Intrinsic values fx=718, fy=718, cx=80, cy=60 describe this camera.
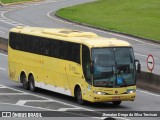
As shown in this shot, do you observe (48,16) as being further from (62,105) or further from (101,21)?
(62,105)

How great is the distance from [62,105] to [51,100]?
68.7 inches

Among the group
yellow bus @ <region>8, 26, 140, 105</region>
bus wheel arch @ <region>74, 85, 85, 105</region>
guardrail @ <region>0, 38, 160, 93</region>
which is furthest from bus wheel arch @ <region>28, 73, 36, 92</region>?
guardrail @ <region>0, 38, 160, 93</region>

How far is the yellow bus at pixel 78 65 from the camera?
30.2 m

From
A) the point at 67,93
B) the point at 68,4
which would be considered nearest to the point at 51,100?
the point at 67,93

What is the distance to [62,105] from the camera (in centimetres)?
3088

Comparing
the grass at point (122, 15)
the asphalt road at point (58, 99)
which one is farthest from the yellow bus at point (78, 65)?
the grass at point (122, 15)

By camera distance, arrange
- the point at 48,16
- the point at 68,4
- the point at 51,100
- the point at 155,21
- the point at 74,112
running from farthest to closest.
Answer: the point at 68,4, the point at 48,16, the point at 155,21, the point at 51,100, the point at 74,112

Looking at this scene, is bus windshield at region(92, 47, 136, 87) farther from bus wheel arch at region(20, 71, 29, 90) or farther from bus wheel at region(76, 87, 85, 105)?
bus wheel arch at region(20, 71, 29, 90)

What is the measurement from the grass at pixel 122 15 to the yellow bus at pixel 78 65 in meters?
25.8

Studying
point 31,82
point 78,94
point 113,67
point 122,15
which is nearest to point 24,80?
point 31,82

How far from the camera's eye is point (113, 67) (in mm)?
30375

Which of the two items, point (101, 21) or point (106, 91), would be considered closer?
point (106, 91)

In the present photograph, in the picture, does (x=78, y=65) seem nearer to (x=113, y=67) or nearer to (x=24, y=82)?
(x=113, y=67)

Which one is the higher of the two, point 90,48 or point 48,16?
point 90,48
